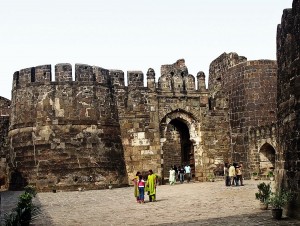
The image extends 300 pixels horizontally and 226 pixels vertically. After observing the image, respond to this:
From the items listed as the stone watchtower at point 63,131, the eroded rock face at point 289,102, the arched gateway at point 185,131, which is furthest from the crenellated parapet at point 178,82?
the eroded rock face at point 289,102

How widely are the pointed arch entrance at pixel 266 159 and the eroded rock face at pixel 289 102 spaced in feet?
34.8

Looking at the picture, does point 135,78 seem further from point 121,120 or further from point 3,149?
point 3,149

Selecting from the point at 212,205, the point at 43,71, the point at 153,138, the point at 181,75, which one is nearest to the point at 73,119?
the point at 43,71

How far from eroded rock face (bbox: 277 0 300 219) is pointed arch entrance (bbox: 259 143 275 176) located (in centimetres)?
1060

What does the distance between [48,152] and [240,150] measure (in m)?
8.84

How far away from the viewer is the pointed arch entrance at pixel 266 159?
19312mm

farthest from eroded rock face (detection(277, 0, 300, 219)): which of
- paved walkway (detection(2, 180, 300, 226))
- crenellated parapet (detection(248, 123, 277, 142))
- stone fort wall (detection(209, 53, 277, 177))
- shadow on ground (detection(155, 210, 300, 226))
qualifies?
stone fort wall (detection(209, 53, 277, 177))

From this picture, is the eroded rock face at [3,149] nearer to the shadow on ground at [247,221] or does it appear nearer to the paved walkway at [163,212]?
the paved walkway at [163,212]

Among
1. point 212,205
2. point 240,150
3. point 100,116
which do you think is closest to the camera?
point 212,205

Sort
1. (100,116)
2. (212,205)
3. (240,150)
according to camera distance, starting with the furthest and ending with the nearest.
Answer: (240,150), (100,116), (212,205)

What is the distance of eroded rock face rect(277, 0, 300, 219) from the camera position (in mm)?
7676

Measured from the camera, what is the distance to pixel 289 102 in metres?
8.17

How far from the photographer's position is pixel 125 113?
1923 centimetres

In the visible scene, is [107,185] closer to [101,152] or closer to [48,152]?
[101,152]
